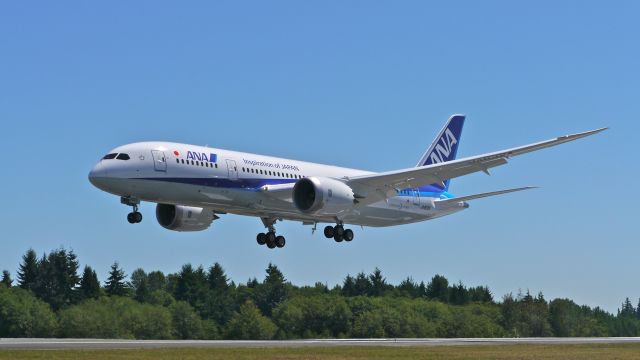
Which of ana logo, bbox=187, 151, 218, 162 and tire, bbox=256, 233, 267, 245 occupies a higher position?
ana logo, bbox=187, 151, 218, 162

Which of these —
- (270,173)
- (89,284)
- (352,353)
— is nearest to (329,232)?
(270,173)

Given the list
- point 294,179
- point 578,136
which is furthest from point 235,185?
point 578,136

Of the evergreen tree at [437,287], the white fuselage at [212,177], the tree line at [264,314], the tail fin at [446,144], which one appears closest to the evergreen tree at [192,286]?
the tree line at [264,314]

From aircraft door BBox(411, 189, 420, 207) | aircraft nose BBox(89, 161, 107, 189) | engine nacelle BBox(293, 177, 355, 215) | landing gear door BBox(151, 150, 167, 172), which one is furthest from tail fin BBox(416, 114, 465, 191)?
aircraft nose BBox(89, 161, 107, 189)

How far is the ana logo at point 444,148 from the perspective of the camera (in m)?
75.0

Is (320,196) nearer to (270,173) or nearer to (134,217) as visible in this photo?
(270,173)

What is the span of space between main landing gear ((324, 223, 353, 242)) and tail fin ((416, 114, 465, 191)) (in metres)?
11.1

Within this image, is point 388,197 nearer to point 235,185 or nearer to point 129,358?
point 235,185

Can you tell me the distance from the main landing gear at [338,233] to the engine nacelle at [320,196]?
4.63 m

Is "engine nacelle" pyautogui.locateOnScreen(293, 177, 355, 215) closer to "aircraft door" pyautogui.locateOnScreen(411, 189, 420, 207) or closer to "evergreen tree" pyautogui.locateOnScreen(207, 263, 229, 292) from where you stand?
"aircraft door" pyautogui.locateOnScreen(411, 189, 420, 207)

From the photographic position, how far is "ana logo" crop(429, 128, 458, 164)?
75.0 metres

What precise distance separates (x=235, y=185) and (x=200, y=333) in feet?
167

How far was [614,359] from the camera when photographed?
1960 inches

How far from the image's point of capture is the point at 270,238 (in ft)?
211
